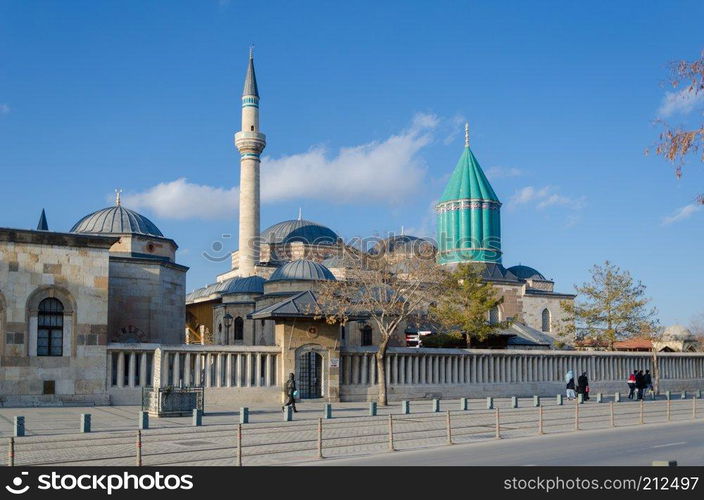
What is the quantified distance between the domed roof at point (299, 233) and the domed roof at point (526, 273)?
15.8m

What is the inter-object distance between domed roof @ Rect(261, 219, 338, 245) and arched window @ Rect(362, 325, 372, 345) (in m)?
20.9

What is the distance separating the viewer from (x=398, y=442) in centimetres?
1700

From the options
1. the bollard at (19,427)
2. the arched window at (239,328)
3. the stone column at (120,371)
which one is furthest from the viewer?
the arched window at (239,328)

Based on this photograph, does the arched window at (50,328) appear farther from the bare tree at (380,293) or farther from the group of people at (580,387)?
the group of people at (580,387)

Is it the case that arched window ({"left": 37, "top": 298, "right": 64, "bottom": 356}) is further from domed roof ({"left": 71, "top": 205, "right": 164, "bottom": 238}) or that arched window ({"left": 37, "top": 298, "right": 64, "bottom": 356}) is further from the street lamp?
the street lamp

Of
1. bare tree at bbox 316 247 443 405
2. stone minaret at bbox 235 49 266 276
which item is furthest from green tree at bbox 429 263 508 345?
stone minaret at bbox 235 49 266 276

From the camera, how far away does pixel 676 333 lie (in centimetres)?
6341

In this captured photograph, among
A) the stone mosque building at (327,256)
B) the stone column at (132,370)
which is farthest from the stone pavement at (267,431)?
the stone mosque building at (327,256)

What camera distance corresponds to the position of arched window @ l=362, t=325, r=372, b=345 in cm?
4766

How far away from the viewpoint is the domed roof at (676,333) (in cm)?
5984

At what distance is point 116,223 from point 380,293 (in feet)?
50.2

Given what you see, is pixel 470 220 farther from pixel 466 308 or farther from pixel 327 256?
pixel 466 308
